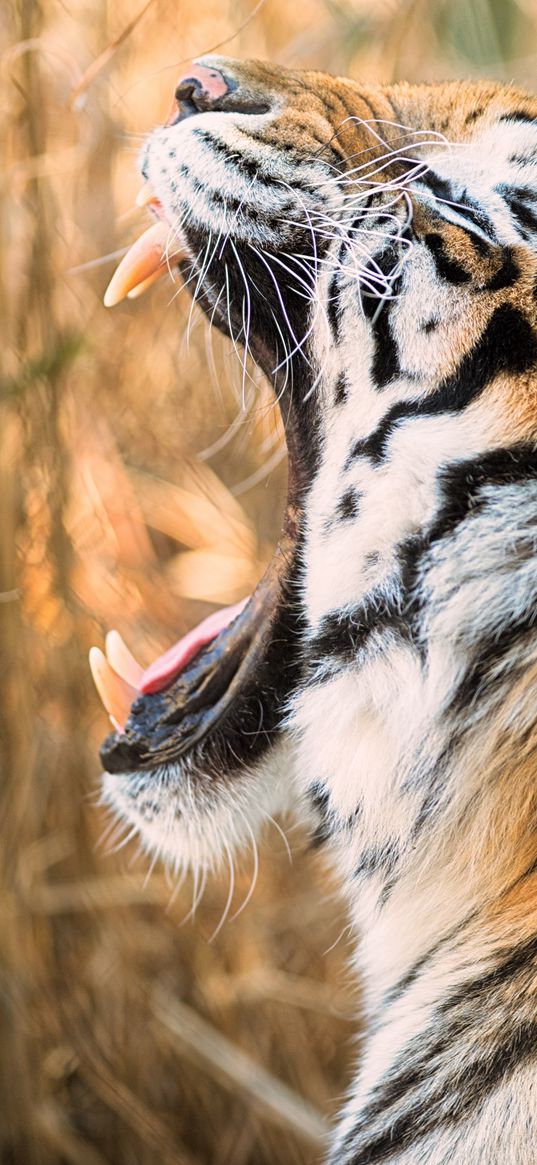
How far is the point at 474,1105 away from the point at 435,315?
725 millimetres

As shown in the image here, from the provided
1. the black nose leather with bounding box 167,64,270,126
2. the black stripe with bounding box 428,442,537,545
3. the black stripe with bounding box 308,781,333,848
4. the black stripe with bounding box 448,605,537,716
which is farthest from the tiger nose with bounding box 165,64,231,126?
the black stripe with bounding box 308,781,333,848

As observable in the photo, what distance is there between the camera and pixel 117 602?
2.28 meters

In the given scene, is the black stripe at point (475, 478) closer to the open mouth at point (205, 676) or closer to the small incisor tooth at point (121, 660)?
the open mouth at point (205, 676)

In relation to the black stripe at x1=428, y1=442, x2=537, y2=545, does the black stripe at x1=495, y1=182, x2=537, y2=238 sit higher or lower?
higher

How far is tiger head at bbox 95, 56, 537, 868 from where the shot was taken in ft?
3.49

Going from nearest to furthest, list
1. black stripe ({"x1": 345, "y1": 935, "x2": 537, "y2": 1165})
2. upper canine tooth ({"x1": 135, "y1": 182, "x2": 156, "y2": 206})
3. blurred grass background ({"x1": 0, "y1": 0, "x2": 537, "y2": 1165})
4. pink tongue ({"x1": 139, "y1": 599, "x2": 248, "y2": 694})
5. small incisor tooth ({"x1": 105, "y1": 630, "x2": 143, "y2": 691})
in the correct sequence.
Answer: black stripe ({"x1": 345, "y1": 935, "x2": 537, "y2": 1165}) < upper canine tooth ({"x1": 135, "y1": 182, "x2": 156, "y2": 206}) < pink tongue ({"x1": 139, "y1": 599, "x2": 248, "y2": 694}) < small incisor tooth ({"x1": 105, "y1": 630, "x2": 143, "y2": 691}) < blurred grass background ({"x1": 0, "y1": 0, "x2": 537, "y2": 1165})

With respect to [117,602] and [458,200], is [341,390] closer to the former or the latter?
[458,200]

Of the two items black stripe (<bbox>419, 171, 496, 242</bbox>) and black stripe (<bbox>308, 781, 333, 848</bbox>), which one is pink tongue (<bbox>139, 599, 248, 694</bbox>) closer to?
black stripe (<bbox>308, 781, 333, 848</bbox>)

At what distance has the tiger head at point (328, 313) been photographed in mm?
1063

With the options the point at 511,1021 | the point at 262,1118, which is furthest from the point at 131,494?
the point at 511,1021

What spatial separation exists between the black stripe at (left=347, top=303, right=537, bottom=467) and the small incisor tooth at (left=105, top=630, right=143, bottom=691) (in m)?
0.57

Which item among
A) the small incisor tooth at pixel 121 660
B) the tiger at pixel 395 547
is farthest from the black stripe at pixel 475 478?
the small incisor tooth at pixel 121 660

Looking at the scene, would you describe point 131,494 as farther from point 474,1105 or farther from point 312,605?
point 474,1105

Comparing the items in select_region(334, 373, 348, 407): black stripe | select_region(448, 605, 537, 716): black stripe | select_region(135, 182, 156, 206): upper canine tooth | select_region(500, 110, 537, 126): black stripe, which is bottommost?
select_region(448, 605, 537, 716): black stripe
